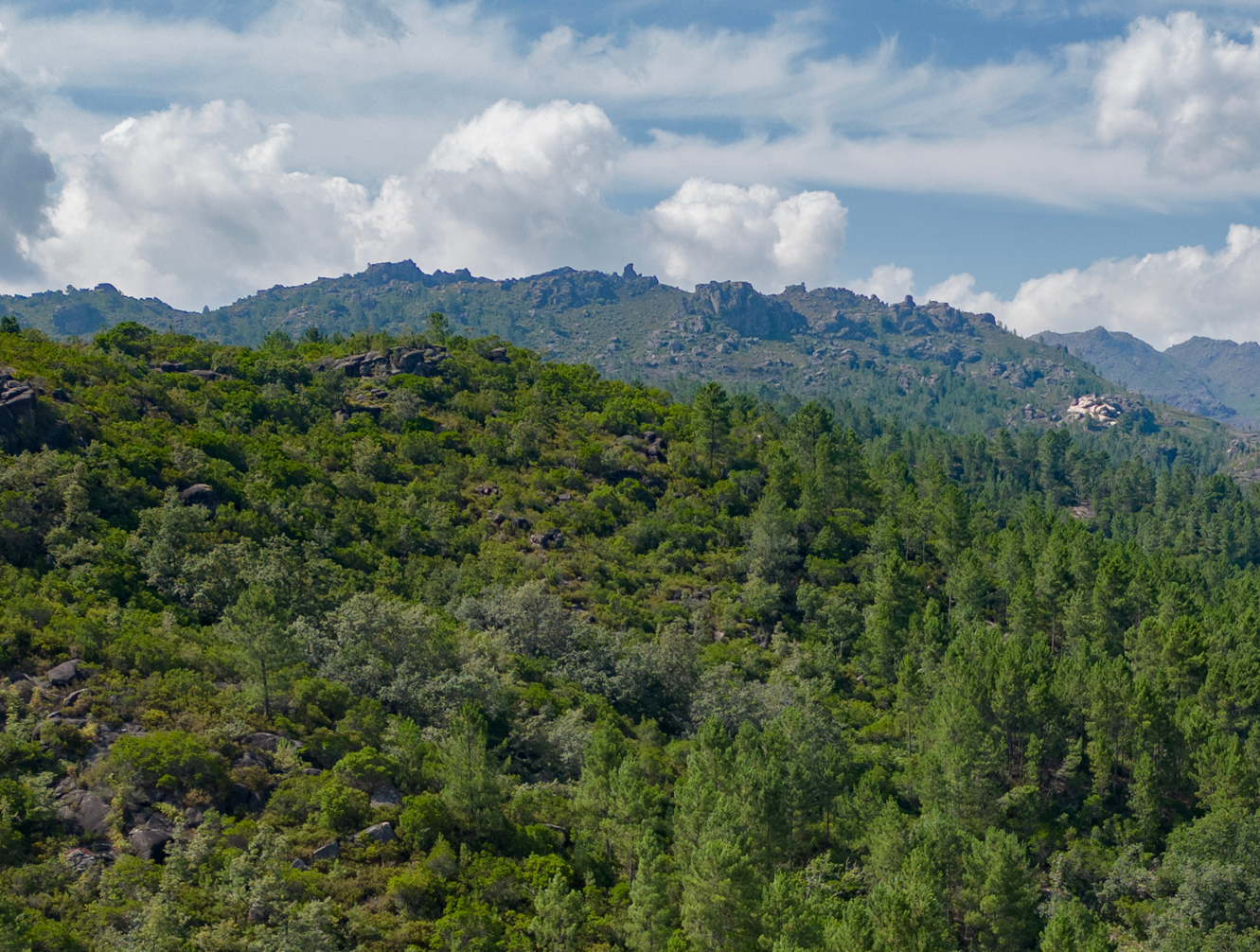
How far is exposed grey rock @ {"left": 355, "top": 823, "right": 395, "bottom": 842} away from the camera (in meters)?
41.6

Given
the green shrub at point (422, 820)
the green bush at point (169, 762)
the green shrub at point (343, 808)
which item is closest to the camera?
the green bush at point (169, 762)

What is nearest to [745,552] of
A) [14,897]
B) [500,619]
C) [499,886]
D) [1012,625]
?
[1012,625]

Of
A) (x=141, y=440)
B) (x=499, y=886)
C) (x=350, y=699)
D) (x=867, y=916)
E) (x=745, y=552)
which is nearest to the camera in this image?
(x=867, y=916)

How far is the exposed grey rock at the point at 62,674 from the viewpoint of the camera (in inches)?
1799

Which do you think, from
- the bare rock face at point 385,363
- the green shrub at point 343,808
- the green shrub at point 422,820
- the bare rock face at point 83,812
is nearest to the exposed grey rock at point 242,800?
the green shrub at point 343,808

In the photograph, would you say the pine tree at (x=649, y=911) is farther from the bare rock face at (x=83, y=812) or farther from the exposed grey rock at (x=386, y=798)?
the bare rock face at (x=83, y=812)

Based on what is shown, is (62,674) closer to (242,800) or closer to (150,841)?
(242,800)

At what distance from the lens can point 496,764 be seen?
166ft

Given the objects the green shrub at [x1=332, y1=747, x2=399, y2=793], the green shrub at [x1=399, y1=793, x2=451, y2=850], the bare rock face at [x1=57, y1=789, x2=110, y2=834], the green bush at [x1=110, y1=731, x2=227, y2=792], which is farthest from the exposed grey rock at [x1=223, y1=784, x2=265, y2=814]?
the green shrub at [x1=399, y1=793, x2=451, y2=850]

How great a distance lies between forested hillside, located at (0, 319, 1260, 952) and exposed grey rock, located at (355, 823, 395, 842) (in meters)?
0.21

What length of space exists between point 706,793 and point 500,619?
108 feet

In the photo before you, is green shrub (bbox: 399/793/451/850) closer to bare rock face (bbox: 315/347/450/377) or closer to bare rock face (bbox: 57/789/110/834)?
bare rock face (bbox: 57/789/110/834)

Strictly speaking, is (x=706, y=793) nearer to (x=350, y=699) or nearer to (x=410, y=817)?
(x=410, y=817)

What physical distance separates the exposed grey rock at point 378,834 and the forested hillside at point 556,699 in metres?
0.21
